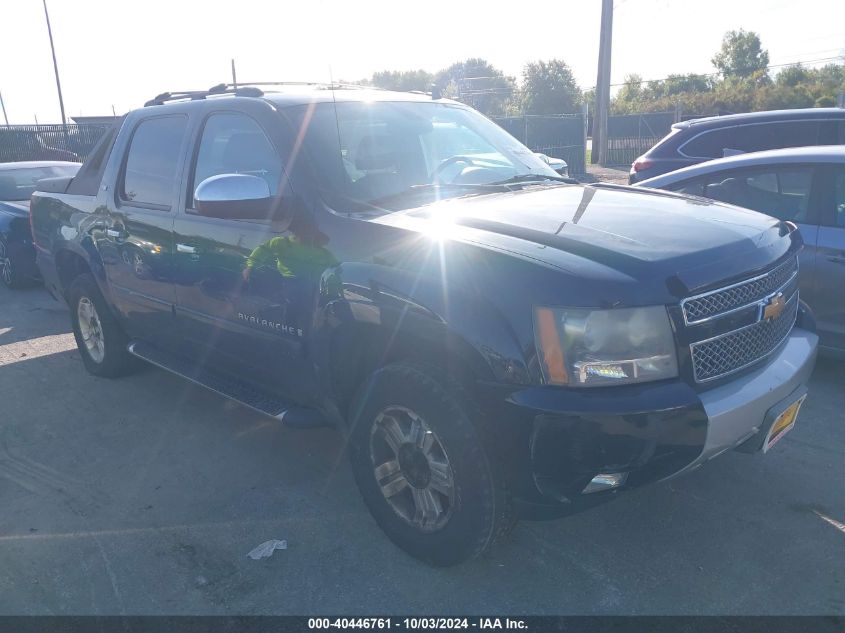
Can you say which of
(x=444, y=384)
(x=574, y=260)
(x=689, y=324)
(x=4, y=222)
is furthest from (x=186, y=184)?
(x=4, y=222)

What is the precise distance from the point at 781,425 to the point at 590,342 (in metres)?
1.12

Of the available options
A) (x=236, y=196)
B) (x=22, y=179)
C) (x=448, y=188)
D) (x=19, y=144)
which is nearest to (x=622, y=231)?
(x=448, y=188)

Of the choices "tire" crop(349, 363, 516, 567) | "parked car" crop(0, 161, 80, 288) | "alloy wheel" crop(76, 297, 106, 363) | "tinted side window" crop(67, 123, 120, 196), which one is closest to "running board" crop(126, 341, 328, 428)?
"tire" crop(349, 363, 516, 567)

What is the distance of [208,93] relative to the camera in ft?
15.9

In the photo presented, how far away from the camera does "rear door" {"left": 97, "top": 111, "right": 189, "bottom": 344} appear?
464cm

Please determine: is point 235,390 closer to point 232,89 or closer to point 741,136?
point 232,89

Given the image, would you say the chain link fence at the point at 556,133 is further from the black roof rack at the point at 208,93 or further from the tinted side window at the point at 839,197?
the black roof rack at the point at 208,93

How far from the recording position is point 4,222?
9305mm

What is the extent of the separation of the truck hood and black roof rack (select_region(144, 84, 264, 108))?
1400mm

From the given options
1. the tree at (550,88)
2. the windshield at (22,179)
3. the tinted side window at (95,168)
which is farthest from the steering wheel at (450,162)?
the tree at (550,88)

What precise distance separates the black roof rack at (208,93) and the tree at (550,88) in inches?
1692

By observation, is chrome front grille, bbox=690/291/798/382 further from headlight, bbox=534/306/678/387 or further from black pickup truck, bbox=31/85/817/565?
headlight, bbox=534/306/678/387

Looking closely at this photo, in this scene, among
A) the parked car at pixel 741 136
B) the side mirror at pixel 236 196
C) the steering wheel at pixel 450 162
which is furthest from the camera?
the parked car at pixel 741 136

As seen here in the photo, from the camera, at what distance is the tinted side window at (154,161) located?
15.3ft
